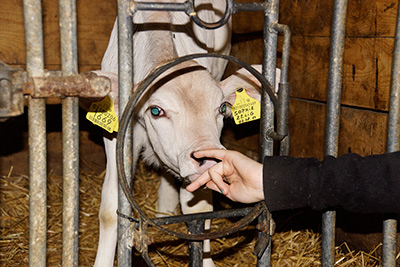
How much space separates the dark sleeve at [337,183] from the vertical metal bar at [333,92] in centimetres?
21

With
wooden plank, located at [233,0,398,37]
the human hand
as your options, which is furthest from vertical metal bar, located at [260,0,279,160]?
wooden plank, located at [233,0,398,37]

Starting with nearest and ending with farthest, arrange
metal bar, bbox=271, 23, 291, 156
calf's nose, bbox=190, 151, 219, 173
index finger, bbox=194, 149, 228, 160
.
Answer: metal bar, bbox=271, 23, 291, 156 → index finger, bbox=194, 149, 228, 160 → calf's nose, bbox=190, 151, 219, 173

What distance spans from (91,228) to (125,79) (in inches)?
81.1

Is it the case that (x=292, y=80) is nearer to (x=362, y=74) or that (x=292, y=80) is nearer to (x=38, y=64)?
(x=362, y=74)

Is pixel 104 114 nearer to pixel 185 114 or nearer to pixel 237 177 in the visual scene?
pixel 185 114

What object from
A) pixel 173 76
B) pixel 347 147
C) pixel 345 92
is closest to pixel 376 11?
pixel 345 92

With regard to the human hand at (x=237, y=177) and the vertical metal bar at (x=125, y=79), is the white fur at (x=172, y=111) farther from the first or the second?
the vertical metal bar at (x=125, y=79)

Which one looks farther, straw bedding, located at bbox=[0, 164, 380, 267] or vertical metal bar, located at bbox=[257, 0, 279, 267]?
straw bedding, located at bbox=[0, 164, 380, 267]

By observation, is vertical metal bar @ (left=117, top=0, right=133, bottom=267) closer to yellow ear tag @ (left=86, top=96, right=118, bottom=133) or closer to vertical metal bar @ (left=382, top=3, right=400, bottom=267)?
yellow ear tag @ (left=86, top=96, right=118, bottom=133)

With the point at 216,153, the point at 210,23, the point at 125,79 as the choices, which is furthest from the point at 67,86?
the point at 216,153

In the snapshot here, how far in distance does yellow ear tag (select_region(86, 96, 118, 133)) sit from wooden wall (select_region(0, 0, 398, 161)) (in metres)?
1.37

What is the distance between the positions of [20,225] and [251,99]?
181cm

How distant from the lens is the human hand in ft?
5.42

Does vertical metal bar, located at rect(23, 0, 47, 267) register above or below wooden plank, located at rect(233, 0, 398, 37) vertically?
below
